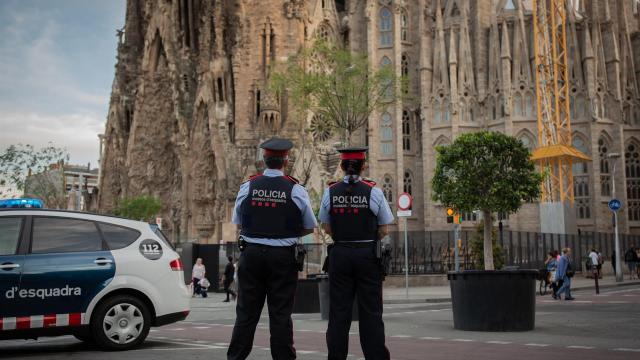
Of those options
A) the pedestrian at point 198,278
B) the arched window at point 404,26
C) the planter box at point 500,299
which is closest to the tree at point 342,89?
the pedestrian at point 198,278

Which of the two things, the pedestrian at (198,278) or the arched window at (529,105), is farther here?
the arched window at (529,105)

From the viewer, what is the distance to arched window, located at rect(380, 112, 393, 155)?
53094mm

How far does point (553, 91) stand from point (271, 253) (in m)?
46.9

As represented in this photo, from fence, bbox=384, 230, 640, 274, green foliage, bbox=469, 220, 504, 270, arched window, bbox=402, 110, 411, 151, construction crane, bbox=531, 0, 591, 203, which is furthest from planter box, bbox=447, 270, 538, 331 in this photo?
arched window, bbox=402, 110, 411, 151

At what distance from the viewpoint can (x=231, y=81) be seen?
47.2 m

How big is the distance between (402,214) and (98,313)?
12.8 m

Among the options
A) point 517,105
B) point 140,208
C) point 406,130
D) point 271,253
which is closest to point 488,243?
point 271,253

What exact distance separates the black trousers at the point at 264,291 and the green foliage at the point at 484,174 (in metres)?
20.6

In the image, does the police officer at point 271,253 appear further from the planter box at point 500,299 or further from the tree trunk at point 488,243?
the tree trunk at point 488,243

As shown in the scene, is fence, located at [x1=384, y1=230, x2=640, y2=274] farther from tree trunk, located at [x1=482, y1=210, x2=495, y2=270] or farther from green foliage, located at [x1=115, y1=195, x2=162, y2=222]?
green foliage, located at [x1=115, y1=195, x2=162, y2=222]

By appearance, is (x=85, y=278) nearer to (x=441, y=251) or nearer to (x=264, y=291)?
(x=264, y=291)

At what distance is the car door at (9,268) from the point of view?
783 cm

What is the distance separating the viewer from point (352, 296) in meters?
6.34

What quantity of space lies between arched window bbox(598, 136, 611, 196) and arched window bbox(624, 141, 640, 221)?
4.81 ft
